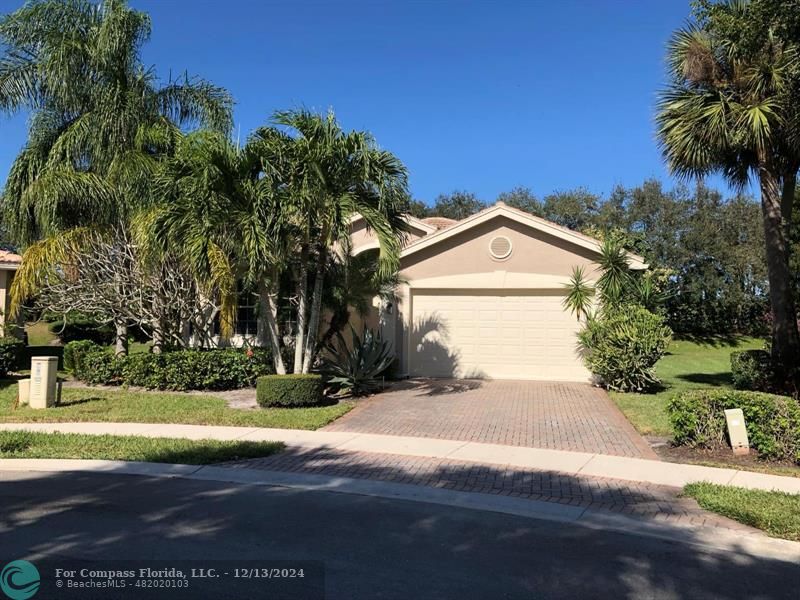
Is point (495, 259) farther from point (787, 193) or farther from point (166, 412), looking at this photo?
point (166, 412)

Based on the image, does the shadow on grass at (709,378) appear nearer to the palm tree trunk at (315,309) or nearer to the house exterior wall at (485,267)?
the house exterior wall at (485,267)

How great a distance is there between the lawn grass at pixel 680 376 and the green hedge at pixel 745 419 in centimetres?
53

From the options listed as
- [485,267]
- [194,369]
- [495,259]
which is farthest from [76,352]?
[495,259]

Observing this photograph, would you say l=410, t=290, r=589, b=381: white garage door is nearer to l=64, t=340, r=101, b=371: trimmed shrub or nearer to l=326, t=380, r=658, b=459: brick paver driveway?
l=326, t=380, r=658, b=459: brick paver driveway

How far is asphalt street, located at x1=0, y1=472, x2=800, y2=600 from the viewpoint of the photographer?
14.1 ft

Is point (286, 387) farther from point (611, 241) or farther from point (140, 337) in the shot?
point (140, 337)

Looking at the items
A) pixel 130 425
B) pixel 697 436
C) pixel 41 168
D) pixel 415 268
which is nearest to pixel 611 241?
pixel 415 268

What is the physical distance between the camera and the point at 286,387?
12008mm

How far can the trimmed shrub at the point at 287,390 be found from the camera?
12.0m

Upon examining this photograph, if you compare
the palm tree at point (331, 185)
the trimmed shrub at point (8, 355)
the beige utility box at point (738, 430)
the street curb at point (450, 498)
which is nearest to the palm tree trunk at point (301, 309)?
the palm tree at point (331, 185)

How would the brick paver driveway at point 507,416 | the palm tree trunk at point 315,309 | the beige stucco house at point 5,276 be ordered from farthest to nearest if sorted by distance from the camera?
the beige stucco house at point 5,276, the palm tree trunk at point 315,309, the brick paver driveway at point 507,416

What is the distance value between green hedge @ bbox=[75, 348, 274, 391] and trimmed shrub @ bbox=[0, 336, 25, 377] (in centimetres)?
413

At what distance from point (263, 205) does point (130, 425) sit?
467 centimetres

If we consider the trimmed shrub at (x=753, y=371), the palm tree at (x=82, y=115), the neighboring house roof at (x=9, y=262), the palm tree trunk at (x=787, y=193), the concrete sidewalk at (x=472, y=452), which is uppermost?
the palm tree at (x=82, y=115)
